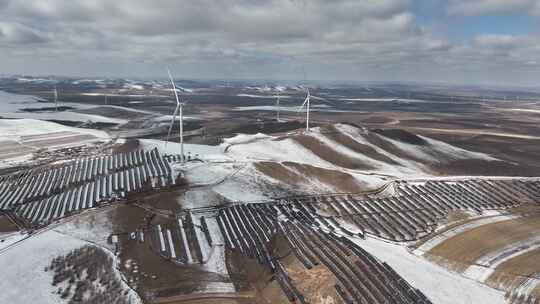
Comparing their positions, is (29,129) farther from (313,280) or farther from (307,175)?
(313,280)

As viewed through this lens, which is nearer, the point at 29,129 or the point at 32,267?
the point at 32,267

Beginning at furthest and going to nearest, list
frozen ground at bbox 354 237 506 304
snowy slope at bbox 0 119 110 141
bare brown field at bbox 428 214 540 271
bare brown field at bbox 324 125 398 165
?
snowy slope at bbox 0 119 110 141 → bare brown field at bbox 324 125 398 165 → bare brown field at bbox 428 214 540 271 → frozen ground at bbox 354 237 506 304

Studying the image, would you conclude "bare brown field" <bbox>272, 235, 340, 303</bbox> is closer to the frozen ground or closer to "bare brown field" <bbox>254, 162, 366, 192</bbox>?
the frozen ground

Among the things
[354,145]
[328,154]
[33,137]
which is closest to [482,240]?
[328,154]

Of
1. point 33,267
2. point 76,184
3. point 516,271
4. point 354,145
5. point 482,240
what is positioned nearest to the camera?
point 33,267

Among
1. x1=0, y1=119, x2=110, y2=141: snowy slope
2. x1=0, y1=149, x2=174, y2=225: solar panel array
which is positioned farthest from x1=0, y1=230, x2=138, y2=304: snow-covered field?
x1=0, y1=119, x2=110, y2=141: snowy slope

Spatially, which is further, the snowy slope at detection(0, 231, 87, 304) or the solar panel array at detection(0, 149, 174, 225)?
the solar panel array at detection(0, 149, 174, 225)

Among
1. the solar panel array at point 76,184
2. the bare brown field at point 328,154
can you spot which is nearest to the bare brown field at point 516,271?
the bare brown field at point 328,154
